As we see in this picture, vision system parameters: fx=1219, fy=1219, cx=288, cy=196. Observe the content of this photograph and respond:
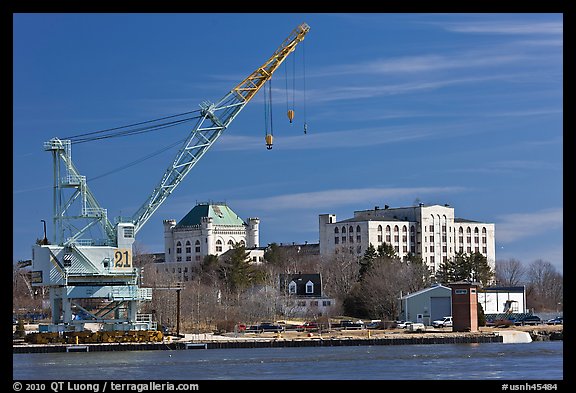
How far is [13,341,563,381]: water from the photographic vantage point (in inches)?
1764

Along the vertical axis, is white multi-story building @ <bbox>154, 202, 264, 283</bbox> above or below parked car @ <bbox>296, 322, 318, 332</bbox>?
above

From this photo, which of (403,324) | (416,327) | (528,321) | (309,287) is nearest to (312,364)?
(416,327)

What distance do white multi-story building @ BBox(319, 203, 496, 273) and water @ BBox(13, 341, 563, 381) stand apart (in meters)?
75.7

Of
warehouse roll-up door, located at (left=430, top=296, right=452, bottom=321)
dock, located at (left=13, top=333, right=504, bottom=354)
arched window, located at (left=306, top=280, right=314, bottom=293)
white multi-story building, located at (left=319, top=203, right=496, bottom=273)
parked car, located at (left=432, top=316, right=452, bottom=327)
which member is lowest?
dock, located at (left=13, top=333, right=504, bottom=354)

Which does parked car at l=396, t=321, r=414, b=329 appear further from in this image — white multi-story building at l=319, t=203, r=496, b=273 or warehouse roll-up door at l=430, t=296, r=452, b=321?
white multi-story building at l=319, t=203, r=496, b=273

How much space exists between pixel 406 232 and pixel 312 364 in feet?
325

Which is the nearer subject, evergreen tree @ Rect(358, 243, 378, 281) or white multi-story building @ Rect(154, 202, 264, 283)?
evergreen tree @ Rect(358, 243, 378, 281)

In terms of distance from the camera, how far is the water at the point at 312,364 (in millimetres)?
44812

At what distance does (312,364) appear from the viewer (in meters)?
51.7

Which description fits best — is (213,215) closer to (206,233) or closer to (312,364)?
(206,233)

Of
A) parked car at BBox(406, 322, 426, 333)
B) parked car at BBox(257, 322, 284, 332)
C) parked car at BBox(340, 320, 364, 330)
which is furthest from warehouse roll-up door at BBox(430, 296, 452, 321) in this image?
parked car at BBox(257, 322, 284, 332)

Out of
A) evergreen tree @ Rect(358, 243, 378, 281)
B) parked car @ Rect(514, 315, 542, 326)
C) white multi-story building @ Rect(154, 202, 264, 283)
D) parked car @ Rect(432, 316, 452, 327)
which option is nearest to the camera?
parked car @ Rect(432, 316, 452, 327)

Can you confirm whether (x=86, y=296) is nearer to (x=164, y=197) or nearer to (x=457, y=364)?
(x=164, y=197)
